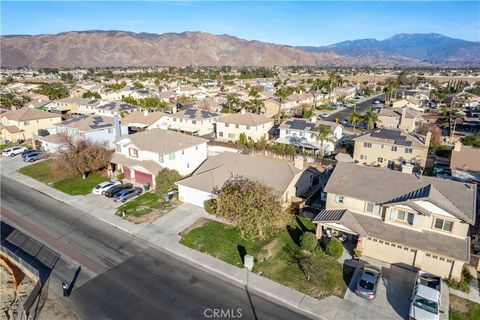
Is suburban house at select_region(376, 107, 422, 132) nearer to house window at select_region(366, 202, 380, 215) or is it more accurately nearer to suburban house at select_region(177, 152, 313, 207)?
suburban house at select_region(177, 152, 313, 207)

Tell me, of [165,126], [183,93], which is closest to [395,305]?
[165,126]

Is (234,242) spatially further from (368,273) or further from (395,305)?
(395,305)

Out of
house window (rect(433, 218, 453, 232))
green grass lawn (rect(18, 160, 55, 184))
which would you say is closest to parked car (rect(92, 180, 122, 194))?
green grass lawn (rect(18, 160, 55, 184))

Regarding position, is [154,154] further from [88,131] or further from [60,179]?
[88,131]

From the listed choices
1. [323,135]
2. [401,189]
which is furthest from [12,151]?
[401,189]

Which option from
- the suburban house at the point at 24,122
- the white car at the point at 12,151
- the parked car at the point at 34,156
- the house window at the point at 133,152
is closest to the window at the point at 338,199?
the house window at the point at 133,152

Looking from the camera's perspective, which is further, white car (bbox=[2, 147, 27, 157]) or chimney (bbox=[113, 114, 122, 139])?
white car (bbox=[2, 147, 27, 157])

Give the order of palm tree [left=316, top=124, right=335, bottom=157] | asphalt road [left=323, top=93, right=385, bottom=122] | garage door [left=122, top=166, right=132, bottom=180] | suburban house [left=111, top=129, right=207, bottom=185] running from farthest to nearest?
1. asphalt road [left=323, top=93, right=385, bottom=122]
2. palm tree [left=316, top=124, right=335, bottom=157]
3. garage door [left=122, top=166, right=132, bottom=180]
4. suburban house [left=111, top=129, right=207, bottom=185]
